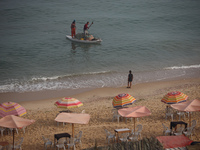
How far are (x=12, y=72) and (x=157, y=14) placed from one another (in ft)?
112

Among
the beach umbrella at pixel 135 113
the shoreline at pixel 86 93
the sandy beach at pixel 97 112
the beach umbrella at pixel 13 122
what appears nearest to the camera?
the beach umbrella at pixel 13 122

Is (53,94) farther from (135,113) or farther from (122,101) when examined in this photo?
(135,113)

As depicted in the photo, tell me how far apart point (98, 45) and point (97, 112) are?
20.0 metres

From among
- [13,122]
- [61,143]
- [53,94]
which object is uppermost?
[13,122]

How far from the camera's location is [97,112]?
52.5 feet

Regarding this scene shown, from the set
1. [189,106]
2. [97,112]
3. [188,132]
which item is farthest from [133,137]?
[97,112]

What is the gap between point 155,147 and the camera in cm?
945

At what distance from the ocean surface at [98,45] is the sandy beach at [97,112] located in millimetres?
1549

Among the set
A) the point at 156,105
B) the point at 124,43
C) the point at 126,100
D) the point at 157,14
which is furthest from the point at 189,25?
the point at 126,100

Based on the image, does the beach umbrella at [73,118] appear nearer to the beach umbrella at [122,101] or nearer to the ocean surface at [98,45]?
the beach umbrella at [122,101]

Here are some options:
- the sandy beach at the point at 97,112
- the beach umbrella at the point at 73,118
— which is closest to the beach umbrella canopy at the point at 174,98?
the sandy beach at the point at 97,112

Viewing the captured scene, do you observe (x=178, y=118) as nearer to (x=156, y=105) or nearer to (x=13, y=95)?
(x=156, y=105)

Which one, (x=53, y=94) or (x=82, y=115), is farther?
(x=53, y=94)

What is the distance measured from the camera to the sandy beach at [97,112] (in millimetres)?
12781
